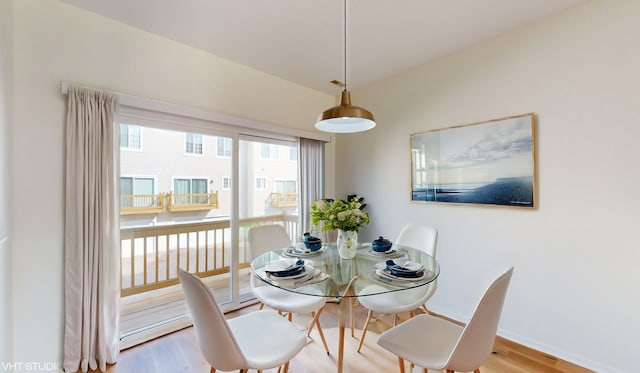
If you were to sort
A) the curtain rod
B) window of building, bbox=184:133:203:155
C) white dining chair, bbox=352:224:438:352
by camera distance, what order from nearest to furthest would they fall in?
white dining chair, bbox=352:224:438:352
the curtain rod
window of building, bbox=184:133:203:155

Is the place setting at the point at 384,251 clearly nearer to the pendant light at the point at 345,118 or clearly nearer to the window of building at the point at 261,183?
the pendant light at the point at 345,118

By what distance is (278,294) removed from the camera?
2061 millimetres

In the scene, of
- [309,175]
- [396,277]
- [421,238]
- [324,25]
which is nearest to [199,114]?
[324,25]

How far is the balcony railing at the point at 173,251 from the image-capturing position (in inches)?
103

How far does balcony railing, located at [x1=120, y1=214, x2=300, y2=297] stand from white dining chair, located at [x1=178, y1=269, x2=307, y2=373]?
63.1 inches

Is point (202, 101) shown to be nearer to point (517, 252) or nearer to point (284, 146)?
point (284, 146)

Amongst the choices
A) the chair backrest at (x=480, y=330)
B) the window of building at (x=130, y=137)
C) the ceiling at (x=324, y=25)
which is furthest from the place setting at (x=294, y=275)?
the ceiling at (x=324, y=25)

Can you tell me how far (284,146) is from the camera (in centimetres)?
333

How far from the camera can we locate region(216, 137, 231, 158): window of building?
276 cm

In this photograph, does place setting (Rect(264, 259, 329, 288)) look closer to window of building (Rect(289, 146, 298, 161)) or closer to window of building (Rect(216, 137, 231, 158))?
window of building (Rect(216, 137, 231, 158))

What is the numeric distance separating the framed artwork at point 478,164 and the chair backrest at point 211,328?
2272mm

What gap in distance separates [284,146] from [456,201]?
2051 millimetres

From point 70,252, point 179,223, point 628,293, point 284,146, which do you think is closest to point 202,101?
point 284,146

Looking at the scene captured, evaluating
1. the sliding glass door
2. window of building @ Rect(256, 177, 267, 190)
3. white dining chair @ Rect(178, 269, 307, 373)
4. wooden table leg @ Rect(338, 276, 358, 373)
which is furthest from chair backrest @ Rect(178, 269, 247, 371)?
window of building @ Rect(256, 177, 267, 190)
